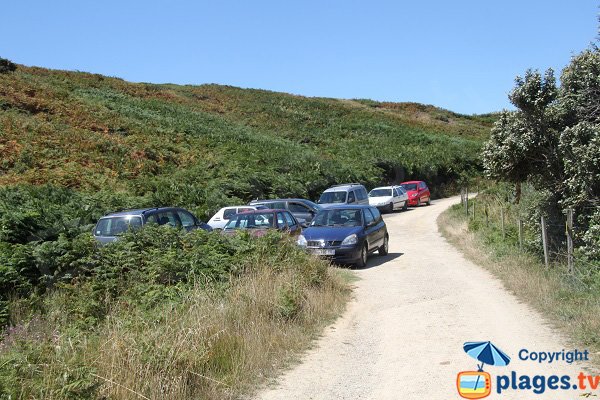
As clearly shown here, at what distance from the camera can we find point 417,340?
742 centimetres

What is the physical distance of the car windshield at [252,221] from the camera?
1466 centimetres

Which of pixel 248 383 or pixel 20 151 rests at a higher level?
pixel 20 151

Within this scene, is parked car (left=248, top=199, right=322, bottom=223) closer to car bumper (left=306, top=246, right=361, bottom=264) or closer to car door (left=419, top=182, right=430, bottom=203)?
car bumper (left=306, top=246, right=361, bottom=264)

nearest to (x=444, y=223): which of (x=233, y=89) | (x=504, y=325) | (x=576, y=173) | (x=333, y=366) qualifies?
(x=576, y=173)

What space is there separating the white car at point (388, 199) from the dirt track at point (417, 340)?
62.0ft

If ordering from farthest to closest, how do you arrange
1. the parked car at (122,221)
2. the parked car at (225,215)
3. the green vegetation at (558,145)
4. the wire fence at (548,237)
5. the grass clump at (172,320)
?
the parked car at (225,215) < the parked car at (122,221) < the green vegetation at (558,145) < the wire fence at (548,237) < the grass clump at (172,320)

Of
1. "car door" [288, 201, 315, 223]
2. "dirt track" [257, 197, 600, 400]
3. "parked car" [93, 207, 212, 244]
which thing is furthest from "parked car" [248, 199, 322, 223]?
"dirt track" [257, 197, 600, 400]

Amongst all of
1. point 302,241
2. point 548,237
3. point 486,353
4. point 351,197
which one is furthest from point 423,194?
point 486,353

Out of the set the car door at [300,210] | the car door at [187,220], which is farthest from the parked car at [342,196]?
the car door at [187,220]

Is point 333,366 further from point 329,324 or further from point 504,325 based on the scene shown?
point 504,325

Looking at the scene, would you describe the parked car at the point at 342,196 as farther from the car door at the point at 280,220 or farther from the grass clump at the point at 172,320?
the grass clump at the point at 172,320

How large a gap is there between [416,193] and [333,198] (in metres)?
13.4

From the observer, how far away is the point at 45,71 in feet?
Answer: 157

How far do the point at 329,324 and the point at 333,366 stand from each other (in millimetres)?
1947
